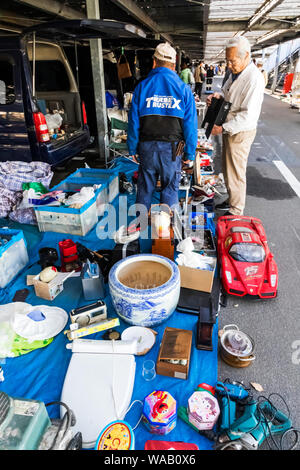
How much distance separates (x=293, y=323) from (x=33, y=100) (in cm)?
409

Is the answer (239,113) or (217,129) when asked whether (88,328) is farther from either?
(217,129)

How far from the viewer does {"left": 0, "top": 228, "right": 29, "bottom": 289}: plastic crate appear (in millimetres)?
2692

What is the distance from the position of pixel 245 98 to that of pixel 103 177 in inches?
83.5

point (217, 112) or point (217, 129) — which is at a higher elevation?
point (217, 112)

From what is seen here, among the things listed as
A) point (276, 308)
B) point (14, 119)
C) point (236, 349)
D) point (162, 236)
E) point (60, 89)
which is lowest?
point (276, 308)

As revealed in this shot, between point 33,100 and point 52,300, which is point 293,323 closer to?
point 52,300

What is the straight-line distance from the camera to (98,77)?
5523 millimetres

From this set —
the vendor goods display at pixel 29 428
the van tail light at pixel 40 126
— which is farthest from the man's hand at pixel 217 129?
the vendor goods display at pixel 29 428

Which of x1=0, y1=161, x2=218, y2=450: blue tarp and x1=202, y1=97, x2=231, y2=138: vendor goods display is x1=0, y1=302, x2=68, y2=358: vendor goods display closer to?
x1=0, y1=161, x2=218, y2=450: blue tarp

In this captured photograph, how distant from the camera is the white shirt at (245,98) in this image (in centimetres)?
349

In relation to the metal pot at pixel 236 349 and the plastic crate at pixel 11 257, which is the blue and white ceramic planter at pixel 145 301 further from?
the plastic crate at pixel 11 257

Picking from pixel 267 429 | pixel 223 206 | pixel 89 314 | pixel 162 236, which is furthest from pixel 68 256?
pixel 223 206

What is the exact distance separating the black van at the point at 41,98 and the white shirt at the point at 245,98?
5.98 ft
